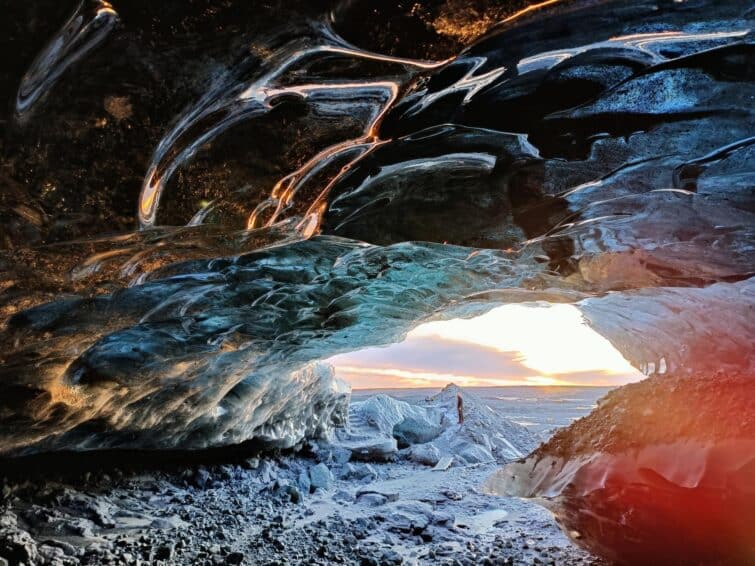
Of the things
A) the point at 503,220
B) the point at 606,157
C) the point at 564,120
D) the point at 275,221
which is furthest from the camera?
the point at 503,220

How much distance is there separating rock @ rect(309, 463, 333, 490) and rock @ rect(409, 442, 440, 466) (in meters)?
2.78

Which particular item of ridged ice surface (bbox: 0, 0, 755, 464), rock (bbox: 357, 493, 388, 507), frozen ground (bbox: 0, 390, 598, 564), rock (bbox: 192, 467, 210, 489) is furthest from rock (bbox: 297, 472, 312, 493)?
ridged ice surface (bbox: 0, 0, 755, 464)

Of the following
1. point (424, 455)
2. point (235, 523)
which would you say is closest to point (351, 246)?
point (235, 523)

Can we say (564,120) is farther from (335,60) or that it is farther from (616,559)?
(616,559)

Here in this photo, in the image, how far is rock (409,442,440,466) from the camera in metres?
10.3

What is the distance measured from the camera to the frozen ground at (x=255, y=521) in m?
3.96

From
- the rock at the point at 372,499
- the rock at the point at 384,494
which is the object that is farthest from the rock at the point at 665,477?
the rock at the point at 372,499

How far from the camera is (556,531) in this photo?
5.14 m

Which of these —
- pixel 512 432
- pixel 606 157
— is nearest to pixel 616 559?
pixel 606 157

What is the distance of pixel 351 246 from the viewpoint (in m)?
2.84

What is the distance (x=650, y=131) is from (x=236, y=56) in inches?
77.4

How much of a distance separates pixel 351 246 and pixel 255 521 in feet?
15.0

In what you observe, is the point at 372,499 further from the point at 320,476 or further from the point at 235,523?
the point at 235,523

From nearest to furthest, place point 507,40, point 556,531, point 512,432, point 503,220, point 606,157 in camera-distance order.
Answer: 1. point 507,40
2. point 606,157
3. point 503,220
4. point 556,531
5. point 512,432
